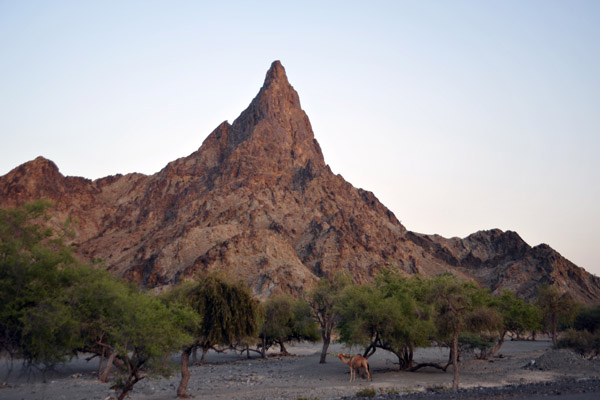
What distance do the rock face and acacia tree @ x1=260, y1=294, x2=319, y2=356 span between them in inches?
1365

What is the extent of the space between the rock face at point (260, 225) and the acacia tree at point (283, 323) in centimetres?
3468

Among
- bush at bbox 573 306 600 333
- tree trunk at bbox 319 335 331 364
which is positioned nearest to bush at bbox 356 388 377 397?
tree trunk at bbox 319 335 331 364

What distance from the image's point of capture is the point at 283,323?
50.2 metres

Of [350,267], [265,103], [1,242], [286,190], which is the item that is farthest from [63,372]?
[265,103]

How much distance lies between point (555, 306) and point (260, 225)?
83460mm

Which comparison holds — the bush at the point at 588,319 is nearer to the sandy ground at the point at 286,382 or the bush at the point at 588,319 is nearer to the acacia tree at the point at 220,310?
the sandy ground at the point at 286,382

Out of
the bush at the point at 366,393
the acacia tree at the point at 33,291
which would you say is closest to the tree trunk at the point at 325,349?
the bush at the point at 366,393

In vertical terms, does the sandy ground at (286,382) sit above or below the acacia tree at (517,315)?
below

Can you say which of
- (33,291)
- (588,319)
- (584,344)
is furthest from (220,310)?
(588,319)

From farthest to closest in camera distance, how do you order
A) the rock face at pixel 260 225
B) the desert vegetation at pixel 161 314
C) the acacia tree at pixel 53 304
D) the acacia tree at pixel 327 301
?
the rock face at pixel 260 225
the acacia tree at pixel 327 301
the desert vegetation at pixel 161 314
the acacia tree at pixel 53 304

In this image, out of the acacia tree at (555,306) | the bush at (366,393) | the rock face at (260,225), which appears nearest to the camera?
the bush at (366,393)

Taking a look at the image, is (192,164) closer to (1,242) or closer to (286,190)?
(286,190)

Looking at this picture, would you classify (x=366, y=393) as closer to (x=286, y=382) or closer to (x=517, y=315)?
(x=286, y=382)

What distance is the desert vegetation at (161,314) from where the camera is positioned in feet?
→ 47.1
